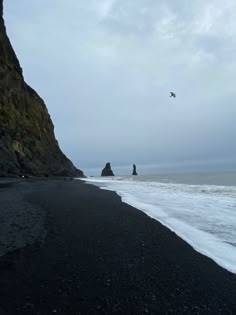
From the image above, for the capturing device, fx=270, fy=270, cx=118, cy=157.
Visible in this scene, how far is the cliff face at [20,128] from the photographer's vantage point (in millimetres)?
36438

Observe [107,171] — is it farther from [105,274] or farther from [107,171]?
[105,274]

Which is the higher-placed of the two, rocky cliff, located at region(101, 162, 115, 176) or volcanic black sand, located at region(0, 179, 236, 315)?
rocky cliff, located at region(101, 162, 115, 176)

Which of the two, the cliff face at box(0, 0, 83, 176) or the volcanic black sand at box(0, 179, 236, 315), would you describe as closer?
the volcanic black sand at box(0, 179, 236, 315)

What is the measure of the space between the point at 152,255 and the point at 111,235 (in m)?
1.52

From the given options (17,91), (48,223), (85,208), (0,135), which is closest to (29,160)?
(0,135)

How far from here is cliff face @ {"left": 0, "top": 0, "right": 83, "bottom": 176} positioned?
3644cm

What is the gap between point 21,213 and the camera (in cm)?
863

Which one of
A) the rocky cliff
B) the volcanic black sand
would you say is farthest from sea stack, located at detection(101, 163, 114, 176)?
the volcanic black sand

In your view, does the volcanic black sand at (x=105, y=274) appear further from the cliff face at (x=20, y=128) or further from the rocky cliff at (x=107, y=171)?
the rocky cliff at (x=107, y=171)

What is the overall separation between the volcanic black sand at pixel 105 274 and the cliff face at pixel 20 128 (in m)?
28.8

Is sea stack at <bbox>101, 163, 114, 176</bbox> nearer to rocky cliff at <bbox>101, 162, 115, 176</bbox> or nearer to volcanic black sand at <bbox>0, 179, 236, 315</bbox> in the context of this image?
rocky cliff at <bbox>101, 162, 115, 176</bbox>

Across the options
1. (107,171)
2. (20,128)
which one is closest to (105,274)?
(20,128)

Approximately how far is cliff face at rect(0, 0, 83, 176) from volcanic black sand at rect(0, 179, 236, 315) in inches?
1133

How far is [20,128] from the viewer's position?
142ft
